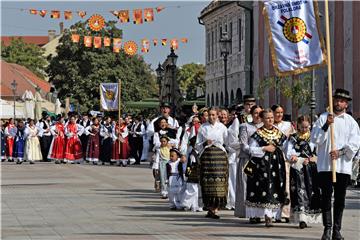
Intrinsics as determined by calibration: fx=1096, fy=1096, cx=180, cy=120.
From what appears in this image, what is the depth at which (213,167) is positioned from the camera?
16.7m

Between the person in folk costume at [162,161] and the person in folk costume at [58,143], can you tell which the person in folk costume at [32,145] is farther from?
the person in folk costume at [162,161]

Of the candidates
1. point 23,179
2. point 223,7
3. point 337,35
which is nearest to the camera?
point 23,179

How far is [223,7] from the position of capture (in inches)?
2653

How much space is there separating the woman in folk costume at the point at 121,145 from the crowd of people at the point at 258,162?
16.5 metres

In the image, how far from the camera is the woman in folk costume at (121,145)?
38375 millimetres

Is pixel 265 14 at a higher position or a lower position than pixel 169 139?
higher

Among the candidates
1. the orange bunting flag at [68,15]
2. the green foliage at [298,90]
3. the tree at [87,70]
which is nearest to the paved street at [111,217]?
the green foliage at [298,90]

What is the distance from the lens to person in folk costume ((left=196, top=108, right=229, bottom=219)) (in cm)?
1661

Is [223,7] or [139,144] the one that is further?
[223,7]

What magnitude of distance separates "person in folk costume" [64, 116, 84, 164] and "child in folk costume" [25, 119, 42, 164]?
127 centimetres

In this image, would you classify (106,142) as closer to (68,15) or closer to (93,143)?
(93,143)

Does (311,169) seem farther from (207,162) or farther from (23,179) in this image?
(23,179)

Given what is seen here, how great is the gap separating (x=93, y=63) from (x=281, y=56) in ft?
239

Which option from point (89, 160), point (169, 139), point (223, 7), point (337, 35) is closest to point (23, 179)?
point (169, 139)
